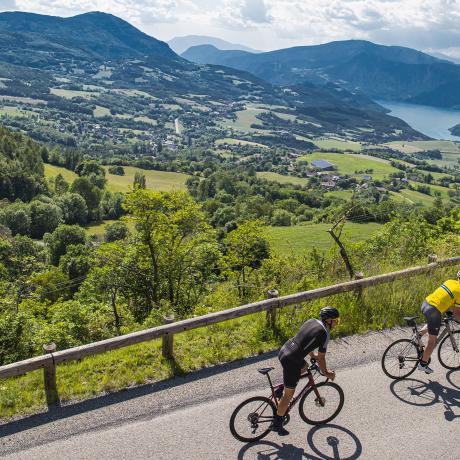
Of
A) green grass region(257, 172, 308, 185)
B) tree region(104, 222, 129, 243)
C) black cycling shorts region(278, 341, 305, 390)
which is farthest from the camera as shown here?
green grass region(257, 172, 308, 185)

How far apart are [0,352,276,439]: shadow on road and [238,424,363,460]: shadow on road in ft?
4.74

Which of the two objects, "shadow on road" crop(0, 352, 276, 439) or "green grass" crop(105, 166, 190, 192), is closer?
"shadow on road" crop(0, 352, 276, 439)

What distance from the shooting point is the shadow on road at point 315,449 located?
7125 millimetres

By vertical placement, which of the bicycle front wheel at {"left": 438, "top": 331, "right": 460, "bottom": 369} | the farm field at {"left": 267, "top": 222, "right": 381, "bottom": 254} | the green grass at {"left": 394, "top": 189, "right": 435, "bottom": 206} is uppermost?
the bicycle front wheel at {"left": 438, "top": 331, "right": 460, "bottom": 369}

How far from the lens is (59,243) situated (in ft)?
257

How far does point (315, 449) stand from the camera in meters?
7.30

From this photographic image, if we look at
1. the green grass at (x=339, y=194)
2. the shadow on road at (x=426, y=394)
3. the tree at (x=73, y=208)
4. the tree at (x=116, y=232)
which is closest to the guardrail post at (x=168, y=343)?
the shadow on road at (x=426, y=394)

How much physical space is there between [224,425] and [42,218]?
3902 inches

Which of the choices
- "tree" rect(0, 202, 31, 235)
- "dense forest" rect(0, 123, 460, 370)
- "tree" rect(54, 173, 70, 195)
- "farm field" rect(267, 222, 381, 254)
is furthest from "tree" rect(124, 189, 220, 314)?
"tree" rect(54, 173, 70, 195)

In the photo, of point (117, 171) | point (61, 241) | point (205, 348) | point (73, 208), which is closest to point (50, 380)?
point (205, 348)

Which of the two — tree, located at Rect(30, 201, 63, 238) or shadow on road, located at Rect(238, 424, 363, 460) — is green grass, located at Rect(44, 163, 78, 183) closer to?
tree, located at Rect(30, 201, 63, 238)

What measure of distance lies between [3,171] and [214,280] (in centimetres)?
10383

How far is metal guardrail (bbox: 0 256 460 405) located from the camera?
8.23 metres

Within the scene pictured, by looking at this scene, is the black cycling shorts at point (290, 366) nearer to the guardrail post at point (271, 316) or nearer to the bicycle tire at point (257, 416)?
the bicycle tire at point (257, 416)
